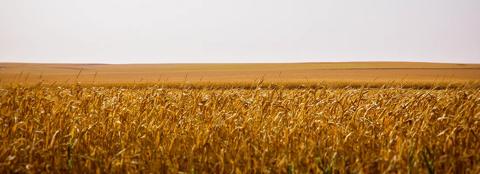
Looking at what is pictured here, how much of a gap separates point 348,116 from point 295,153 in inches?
77.9

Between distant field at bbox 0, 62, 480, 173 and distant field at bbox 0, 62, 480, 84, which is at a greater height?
distant field at bbox 0, 62, 480, 173

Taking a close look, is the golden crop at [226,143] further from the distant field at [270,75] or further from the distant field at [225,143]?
the distant field at [270,75]

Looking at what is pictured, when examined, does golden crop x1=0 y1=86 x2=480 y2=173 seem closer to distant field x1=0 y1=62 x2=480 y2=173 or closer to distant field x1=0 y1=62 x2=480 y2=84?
distant field x1=0 y1=62 x2=480 y2=173

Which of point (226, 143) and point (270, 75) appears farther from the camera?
point (270, 75)

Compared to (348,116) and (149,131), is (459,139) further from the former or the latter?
(149,131)

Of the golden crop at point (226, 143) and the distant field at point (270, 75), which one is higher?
the golden crop at point (226, 143)

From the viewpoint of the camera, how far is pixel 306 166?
419 centimetres

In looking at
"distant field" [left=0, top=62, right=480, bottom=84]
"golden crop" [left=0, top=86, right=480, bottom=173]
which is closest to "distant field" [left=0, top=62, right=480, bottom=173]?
"golden crop" [left=0, top=86, right=480, bottom=173]

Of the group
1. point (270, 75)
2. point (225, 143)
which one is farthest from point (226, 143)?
point (270, 75)

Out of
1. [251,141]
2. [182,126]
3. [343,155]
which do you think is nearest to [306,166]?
[343,155]

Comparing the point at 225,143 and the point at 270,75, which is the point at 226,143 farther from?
the point at 270,75

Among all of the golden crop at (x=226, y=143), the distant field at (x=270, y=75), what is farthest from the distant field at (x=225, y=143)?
the distant field at (x=270, y=75)

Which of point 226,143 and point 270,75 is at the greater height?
point 226,143

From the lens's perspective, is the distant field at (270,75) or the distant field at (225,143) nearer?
the distant field at (225,143)
